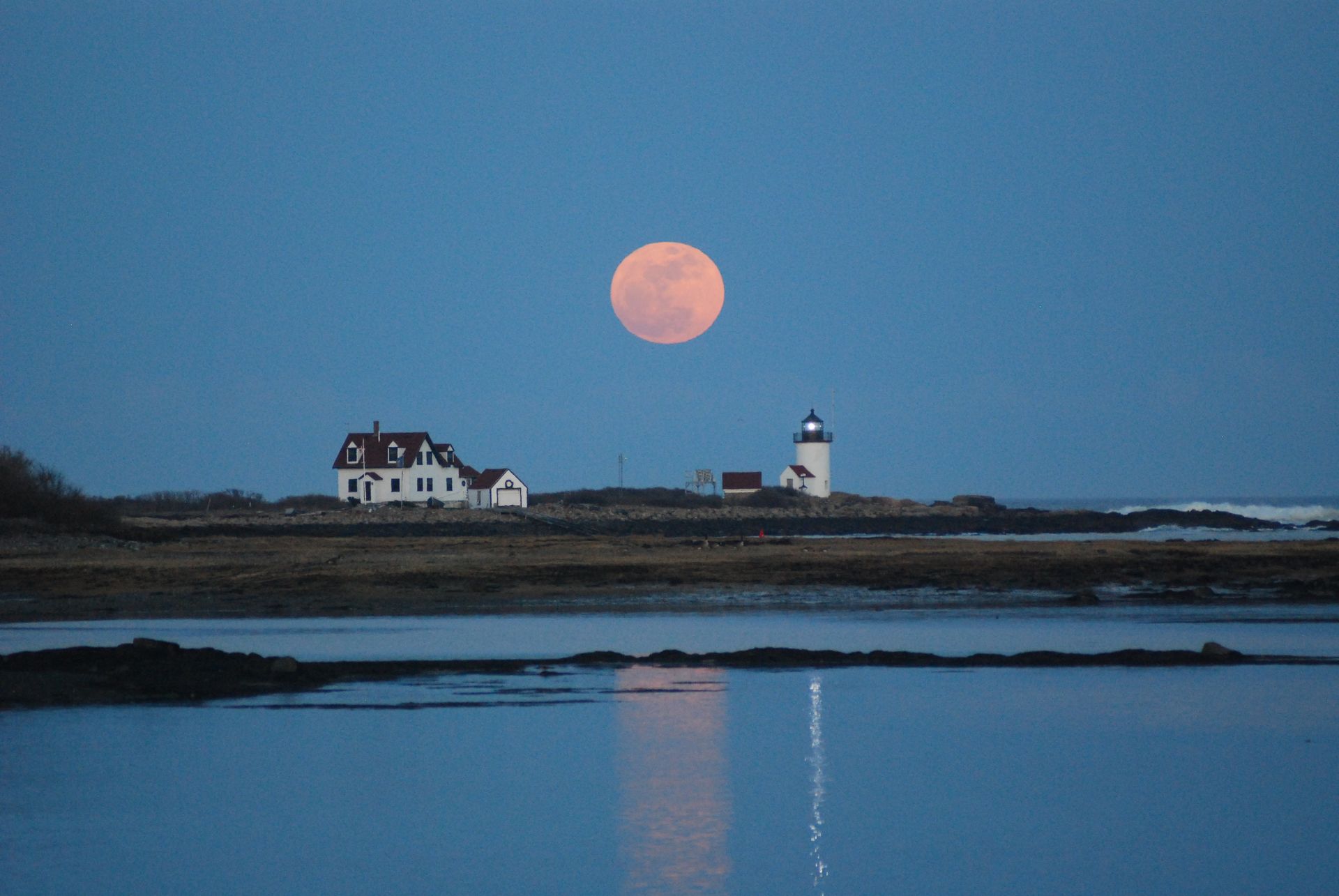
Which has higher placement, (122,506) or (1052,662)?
(122,506)

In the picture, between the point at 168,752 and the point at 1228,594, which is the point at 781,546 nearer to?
the point at 1228,594

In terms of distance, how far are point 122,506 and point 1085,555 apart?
6126cm

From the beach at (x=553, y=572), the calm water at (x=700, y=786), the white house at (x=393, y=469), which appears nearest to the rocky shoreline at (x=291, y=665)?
the calm water at (x=700, y=786)

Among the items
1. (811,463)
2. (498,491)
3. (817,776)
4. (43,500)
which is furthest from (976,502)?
(817,776)

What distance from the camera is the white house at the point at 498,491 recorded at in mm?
76875

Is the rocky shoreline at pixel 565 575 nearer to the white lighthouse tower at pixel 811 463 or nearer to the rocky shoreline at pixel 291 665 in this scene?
the rocky shoreline at pixel 291 665

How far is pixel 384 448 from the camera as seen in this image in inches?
2963

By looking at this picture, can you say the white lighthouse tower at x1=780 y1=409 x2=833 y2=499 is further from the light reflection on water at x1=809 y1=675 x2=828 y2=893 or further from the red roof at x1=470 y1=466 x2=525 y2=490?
the light reflection on water at x1=809 y1=675 x2=828 y2=893

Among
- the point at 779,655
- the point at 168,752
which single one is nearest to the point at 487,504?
the point at 779,655

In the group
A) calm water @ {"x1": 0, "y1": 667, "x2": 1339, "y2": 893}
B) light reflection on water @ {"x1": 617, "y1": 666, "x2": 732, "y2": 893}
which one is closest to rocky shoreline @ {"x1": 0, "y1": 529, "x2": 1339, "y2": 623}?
light reflection on water @ {"x1": 617, "y1": 666, "x2": 732, "y2": 893}

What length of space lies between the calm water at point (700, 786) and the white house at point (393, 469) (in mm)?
57365

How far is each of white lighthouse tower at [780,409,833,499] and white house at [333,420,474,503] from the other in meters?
25.5

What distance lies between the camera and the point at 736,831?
34.2ft

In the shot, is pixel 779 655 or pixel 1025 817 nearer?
pixel 1025 817
